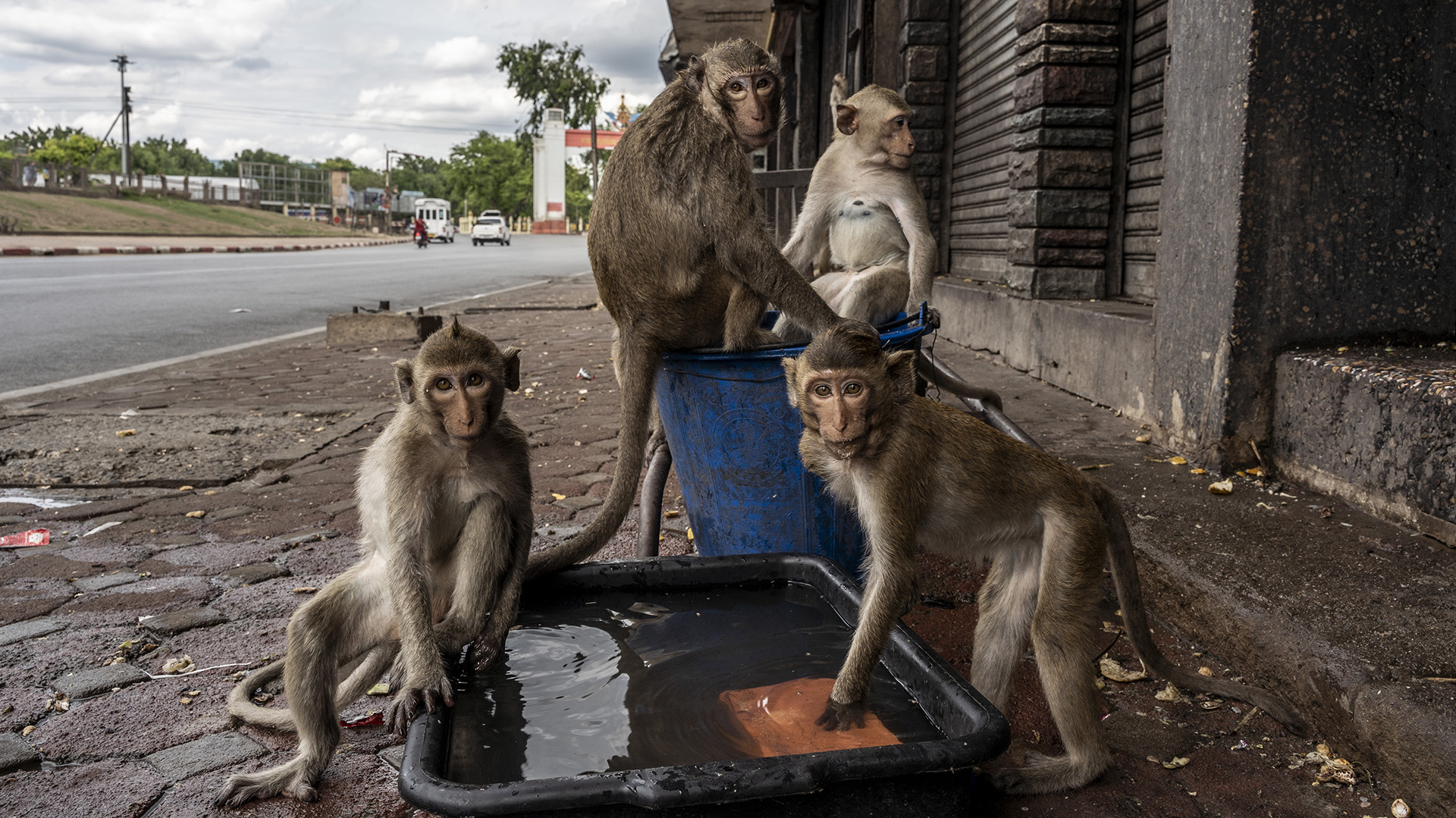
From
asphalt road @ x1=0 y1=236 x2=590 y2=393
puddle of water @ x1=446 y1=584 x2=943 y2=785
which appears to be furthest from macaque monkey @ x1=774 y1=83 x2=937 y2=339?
asphalt road @ x1=0 y1=236 x2=590 y2=393

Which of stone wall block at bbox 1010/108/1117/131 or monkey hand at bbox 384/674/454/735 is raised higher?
stone wall block at bbox 1010/108/1117/131

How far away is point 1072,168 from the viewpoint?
6.13m

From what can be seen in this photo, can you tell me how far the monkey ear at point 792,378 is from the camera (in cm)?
248

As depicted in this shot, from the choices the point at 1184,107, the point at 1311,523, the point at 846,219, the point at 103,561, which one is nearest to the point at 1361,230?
the point at 1184,107

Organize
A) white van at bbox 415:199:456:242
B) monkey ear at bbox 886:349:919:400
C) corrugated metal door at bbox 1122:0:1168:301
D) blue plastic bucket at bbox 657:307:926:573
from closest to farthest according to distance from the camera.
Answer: monkey ear at bbox 886:349:919:400 < blue plastic bucket at bbox 657:307:926:573 < corrugated metal door at bbox 1122:0:1168:301 < white van at bbox 415:199:456:242

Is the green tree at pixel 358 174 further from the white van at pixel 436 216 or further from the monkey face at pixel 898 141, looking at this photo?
the monkey face at pixel 898 141

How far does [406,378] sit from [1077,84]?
4.87m

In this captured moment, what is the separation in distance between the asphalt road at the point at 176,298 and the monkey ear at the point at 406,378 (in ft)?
21.3

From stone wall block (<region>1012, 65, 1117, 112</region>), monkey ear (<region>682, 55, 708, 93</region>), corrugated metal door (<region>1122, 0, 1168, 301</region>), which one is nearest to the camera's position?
monkey ear (<region>682, 55, 708, 93</region>)

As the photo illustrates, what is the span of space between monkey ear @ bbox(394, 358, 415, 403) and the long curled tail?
2.18ft

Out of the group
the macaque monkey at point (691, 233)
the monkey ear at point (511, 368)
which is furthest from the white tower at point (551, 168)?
the monkey ear at point (511, 368)

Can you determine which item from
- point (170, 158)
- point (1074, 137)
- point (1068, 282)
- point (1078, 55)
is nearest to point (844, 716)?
point (1068, 282)

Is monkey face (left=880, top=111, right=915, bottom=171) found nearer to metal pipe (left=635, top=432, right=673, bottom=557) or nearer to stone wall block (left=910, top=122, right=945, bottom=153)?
metal pipe (left=635, top=432, right=673, bottom=557)

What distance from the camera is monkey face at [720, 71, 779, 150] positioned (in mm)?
3279
